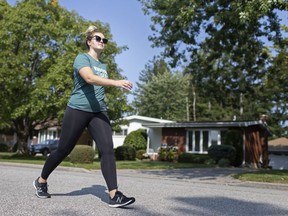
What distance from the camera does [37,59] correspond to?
26328mm

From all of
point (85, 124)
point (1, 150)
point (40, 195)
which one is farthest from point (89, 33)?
point (1, 150)

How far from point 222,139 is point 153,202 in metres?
25.2

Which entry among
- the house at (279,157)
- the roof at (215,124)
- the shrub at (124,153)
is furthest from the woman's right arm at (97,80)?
the house at (279,157)

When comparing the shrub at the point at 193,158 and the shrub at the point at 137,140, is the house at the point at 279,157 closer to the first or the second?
the shrub at the point at 193,158

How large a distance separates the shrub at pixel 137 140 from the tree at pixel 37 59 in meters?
8.31

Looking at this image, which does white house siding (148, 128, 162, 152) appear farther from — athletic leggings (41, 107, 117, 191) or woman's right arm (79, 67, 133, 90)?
woman's right arm (79, 67, 133, 90)

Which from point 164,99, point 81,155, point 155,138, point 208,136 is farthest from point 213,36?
point 164,99

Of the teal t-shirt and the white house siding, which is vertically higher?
the white house siding

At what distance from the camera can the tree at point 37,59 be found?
23672 mm

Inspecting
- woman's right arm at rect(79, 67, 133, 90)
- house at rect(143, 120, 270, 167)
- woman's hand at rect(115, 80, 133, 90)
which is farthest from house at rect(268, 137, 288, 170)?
woman's hand at rect(115, 80, 133, 90)

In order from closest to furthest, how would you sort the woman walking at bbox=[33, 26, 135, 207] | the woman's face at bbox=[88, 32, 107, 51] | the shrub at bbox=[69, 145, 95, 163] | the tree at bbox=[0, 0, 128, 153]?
the woman walking at bbox=[33, 26, 135, 207] < the woman's face at bbox=[88, 32, 107, 51] < the shrub at bbox=[69, 145, 95, 163] < the tree at bbox=[0, 0, 128, 153]

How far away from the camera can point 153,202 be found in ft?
19.0

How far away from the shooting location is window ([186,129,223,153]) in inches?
1218

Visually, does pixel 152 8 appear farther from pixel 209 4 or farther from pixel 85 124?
pixel 85 124
